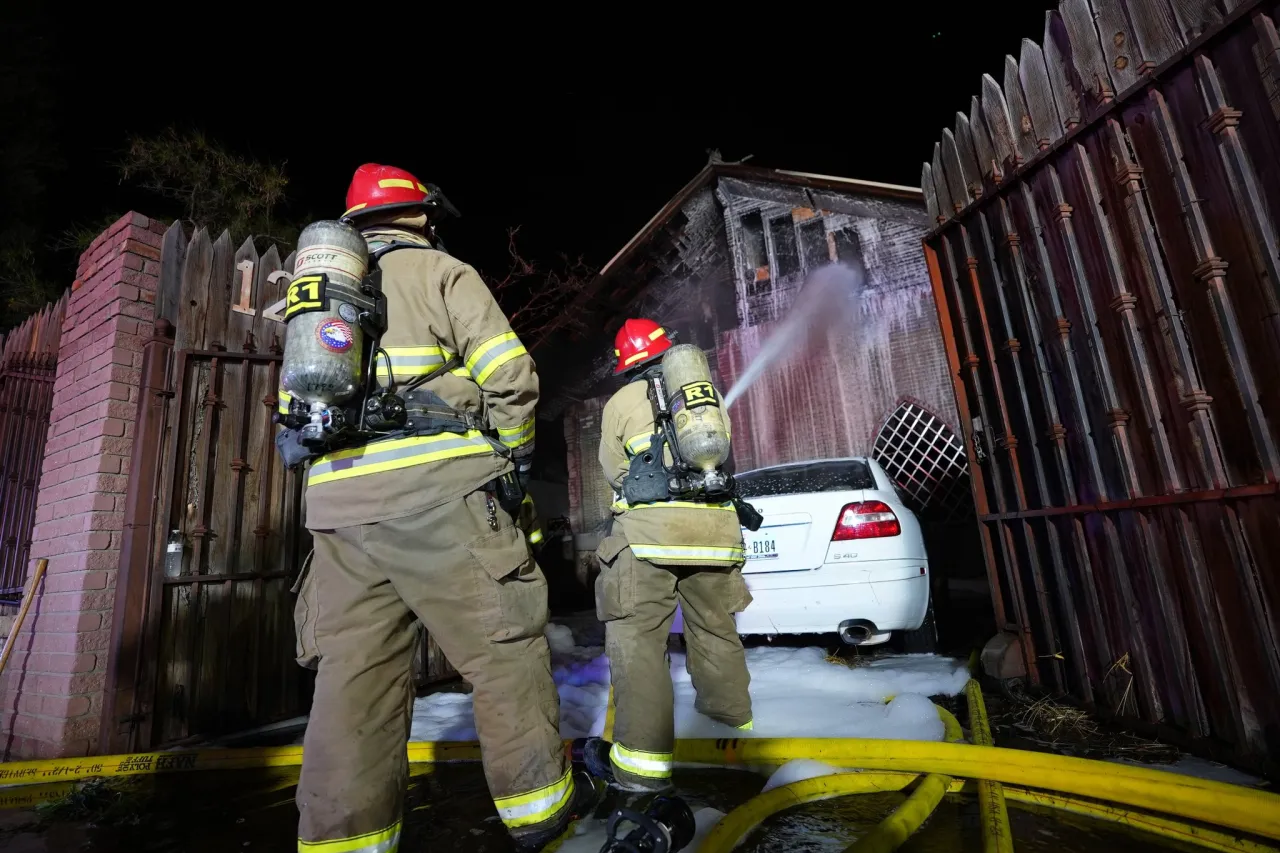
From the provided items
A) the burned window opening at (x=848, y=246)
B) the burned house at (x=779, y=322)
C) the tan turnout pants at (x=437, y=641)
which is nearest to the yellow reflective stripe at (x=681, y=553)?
the tan turnout pants at (x=437, y=641)

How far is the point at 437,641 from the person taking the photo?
1637 millimetres

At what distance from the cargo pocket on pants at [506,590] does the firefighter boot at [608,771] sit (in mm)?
853

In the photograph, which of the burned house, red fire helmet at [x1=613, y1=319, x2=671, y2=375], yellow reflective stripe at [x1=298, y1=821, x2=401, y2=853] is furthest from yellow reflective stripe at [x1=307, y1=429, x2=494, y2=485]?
the burned house

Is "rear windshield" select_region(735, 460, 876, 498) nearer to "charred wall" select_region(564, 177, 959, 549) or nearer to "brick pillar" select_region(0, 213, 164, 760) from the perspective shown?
"charred wall" select_region(564, 177, 959, 549)

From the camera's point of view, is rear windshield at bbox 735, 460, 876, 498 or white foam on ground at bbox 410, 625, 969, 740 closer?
white foam on ground at bbox 410, 625, 969, 740

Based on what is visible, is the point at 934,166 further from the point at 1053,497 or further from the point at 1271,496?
the point at 1271,496

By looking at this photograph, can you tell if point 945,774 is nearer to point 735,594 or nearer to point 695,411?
point 735,594

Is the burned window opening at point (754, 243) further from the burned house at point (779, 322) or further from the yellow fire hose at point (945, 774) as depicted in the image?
the yellow fire hose at point (945, 774)

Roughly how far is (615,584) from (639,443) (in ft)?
2.25

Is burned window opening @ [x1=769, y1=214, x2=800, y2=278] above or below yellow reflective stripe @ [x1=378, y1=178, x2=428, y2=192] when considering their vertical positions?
above

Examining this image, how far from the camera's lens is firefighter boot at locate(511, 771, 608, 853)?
1.68 m

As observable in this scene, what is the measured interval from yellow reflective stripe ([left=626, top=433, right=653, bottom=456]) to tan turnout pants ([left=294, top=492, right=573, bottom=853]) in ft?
3.85

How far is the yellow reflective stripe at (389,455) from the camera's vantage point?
1.75 meters

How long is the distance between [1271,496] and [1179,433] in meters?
0.40
